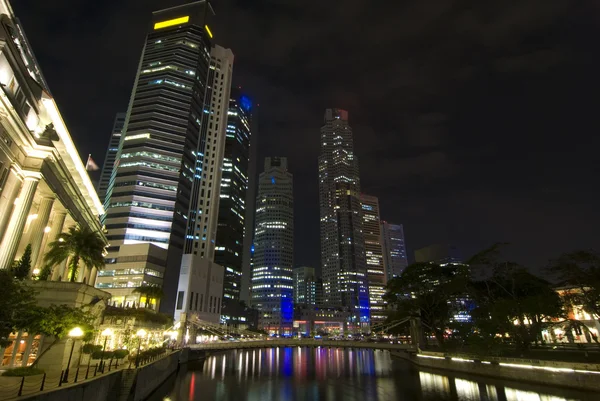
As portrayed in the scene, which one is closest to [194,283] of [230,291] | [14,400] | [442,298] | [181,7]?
[230,291]

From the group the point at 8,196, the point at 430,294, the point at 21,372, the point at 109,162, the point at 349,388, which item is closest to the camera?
the point at 21,372

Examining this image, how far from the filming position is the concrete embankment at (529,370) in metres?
29.1

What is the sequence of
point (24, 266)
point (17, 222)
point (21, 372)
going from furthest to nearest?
point (17, 222)
point (24, 266)
point (21, 372)

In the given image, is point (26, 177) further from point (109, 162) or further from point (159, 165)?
point (109, 162)

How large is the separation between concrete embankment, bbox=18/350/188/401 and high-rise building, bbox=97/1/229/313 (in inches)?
2497

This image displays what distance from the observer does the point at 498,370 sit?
128 feet

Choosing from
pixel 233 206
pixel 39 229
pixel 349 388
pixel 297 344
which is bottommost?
pixel 349 388

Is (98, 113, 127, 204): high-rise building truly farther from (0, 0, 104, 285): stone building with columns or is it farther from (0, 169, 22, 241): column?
(0, 169, 22, 241): column

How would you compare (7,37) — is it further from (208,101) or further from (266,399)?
(208,101)

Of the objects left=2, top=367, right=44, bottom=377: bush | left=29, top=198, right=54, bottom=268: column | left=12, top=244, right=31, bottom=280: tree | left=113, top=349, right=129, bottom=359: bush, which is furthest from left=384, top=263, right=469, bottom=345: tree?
left=29, top=198, right=54, bottom=268: column

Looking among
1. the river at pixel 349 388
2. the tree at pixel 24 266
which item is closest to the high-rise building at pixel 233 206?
the river at pixel 349 388

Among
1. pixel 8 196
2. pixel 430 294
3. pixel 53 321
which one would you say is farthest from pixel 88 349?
pixel 430 294

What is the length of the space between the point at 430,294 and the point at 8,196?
63.6 m

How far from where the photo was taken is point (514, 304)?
42594 mm
